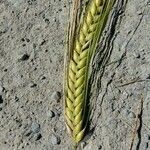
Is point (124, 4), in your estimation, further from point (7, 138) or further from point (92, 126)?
point (7, 138)

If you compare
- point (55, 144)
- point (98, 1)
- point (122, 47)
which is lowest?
point (55, 144)

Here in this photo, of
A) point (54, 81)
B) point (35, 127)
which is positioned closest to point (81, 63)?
point (54, 81)

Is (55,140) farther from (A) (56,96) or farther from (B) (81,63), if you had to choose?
(B) (81,63)

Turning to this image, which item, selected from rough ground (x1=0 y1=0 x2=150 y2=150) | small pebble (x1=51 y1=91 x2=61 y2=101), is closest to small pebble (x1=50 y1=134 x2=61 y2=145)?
rough ground (x1=0 y1=0 x2=150 y2=150)

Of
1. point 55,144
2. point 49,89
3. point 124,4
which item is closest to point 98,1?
point 124,4

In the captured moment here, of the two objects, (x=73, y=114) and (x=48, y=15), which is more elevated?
(x=48, y=15)
